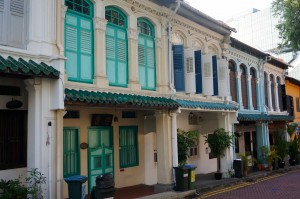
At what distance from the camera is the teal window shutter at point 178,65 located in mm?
13047

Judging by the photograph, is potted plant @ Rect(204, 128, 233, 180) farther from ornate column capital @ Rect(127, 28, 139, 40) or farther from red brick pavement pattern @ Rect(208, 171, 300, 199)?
ornate column capital @ Rect(127, 28, 139, 40)

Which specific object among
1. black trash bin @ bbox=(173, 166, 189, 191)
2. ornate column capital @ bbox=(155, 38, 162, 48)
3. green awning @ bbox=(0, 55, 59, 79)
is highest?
ornate column capital @ bbox=(155, 38, 162, 48)

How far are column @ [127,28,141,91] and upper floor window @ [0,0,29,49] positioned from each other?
150 inches

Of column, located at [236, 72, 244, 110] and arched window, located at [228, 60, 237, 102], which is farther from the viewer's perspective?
column, located at [236, 72, 244, 110]

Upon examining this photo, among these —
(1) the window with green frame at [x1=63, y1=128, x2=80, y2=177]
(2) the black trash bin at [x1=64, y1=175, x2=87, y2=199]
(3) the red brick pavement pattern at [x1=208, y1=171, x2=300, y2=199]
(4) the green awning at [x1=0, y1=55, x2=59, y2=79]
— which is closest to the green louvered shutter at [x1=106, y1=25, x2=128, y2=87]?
(1) the window with green frame at [x1=63, y1=128, x2=80, y2=177]

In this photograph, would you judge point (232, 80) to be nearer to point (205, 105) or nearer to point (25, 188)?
point (205, 105)

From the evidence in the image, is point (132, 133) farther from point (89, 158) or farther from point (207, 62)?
point (207, 62)

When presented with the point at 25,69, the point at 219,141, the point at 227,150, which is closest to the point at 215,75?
the point at 219,141

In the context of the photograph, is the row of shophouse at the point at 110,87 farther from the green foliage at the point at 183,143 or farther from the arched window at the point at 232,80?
the green foliage at the point at 183,143

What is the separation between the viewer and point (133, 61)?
11289 mm

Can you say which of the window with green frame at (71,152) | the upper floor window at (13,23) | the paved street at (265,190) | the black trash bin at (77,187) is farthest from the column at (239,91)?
the upper floor window at (13,23)

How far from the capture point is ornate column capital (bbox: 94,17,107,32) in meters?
10.2

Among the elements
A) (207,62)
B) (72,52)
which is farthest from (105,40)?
(207,62)

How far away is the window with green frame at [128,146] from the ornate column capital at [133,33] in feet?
11.3
